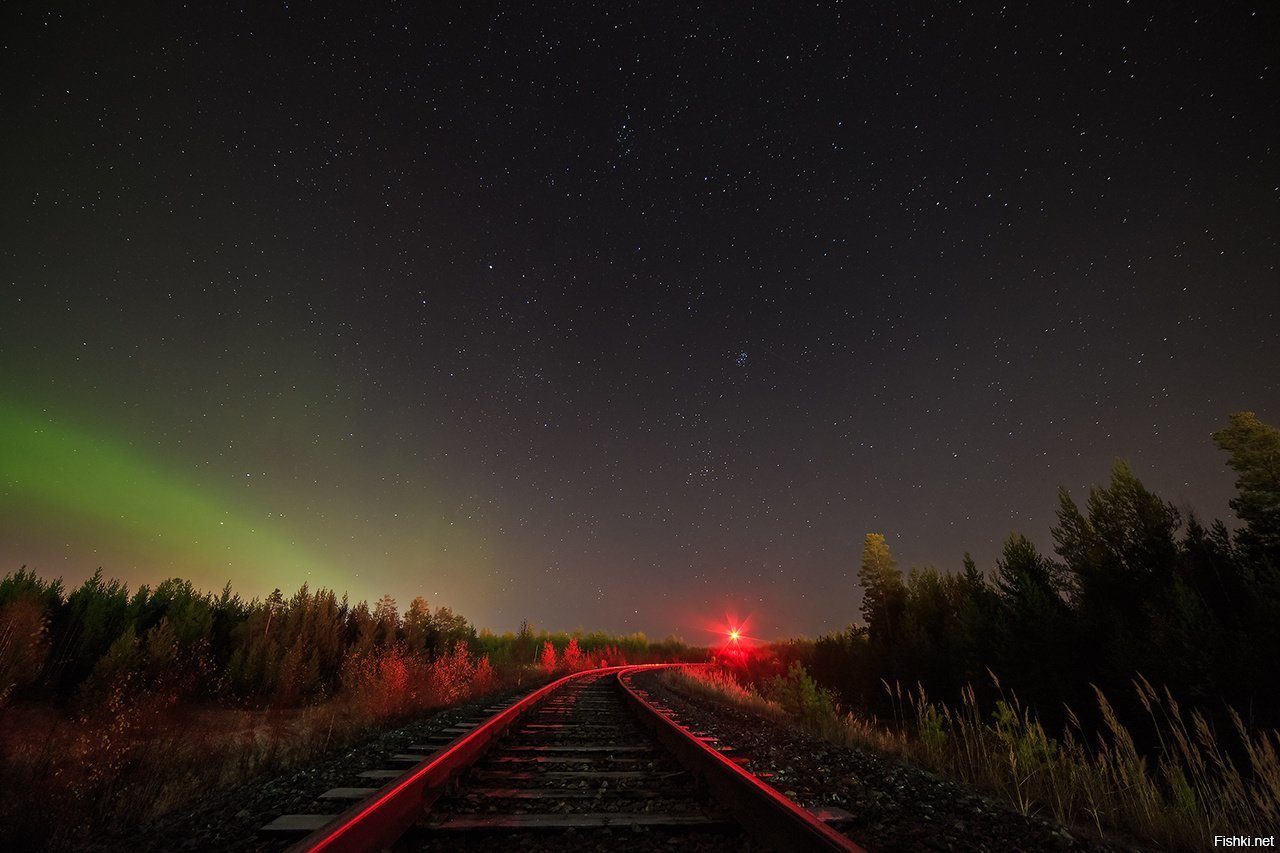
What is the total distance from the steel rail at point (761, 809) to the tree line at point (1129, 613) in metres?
12.2

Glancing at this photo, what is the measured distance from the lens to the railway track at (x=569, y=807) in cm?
247

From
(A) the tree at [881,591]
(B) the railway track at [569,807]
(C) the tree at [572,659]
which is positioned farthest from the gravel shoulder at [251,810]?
(A) the tree at [881,591]

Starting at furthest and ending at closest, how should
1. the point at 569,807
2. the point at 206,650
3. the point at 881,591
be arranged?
the point at 881,591 < the point at 206,650 < the point at 569,807

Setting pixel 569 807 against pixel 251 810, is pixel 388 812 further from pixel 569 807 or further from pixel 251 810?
pixel 251 810

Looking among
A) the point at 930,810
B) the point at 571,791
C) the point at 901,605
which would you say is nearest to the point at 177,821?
the point at 571,791

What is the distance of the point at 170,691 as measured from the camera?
36.5 ft

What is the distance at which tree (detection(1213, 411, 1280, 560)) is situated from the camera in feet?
58.3

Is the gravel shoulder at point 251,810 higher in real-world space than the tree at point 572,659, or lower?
higher

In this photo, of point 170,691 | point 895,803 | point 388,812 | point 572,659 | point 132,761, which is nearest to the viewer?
point 388,812

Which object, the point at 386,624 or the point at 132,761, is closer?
the point at 132,761

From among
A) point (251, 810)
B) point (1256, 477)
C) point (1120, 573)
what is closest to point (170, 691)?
point (251, 810)

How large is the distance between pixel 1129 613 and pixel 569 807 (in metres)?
23.6

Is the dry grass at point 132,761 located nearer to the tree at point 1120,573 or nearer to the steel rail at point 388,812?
the steel rail at point 388,812

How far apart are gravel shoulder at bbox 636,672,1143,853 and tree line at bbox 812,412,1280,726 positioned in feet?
34.3
